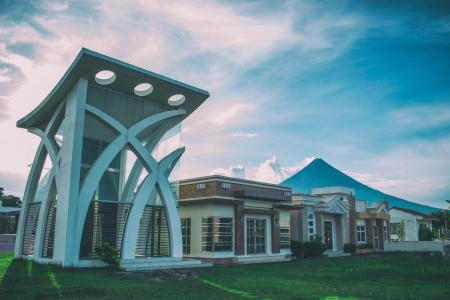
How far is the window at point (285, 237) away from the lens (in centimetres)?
2408

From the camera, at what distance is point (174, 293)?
9.75m

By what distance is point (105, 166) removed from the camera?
15.8 m

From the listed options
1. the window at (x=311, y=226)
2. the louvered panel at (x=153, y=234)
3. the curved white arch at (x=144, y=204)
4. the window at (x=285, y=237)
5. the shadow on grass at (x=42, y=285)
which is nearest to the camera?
the shadow on grass at (x=42, y=285)

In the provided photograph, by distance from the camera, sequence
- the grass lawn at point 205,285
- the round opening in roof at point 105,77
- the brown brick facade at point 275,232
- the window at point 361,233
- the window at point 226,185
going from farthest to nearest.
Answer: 1. the window at point 361,233
2. the brown brick facade at point 275,232
3. the window at point 226,185
4. the round opening in roof at point 105,77
5. the grass lawn at point 205,285

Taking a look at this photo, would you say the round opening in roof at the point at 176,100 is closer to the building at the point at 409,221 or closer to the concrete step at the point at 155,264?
the concrete step at the point at 155,264

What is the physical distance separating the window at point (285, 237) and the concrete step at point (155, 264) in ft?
27.3

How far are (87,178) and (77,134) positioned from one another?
1713mm

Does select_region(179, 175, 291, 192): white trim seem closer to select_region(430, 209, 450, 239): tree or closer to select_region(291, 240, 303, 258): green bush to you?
select_region(291, 240, 303, 258): green bush

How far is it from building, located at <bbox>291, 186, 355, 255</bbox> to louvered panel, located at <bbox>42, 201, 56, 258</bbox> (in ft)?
49.2

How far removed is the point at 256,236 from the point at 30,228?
37.9 ft

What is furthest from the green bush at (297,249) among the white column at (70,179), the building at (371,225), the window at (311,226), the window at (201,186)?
the white column at (70,179)

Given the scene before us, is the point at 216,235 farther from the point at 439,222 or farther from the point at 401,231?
the point at 439,222

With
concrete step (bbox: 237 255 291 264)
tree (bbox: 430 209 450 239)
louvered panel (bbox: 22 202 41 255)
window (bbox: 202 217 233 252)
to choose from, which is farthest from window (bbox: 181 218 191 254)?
tree (bbox: 430 209 450 239)

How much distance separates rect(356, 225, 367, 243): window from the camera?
1295 inches
